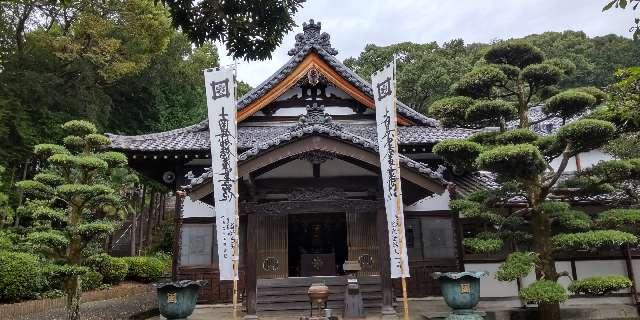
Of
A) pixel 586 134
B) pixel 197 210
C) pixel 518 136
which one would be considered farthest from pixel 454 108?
pixel 197 210

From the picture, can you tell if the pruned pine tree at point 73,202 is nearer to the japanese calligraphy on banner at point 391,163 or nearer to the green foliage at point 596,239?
the japanese calligraphy on banner at point 391,163

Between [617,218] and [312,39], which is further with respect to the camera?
[312,39]

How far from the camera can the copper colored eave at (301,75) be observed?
14.4m

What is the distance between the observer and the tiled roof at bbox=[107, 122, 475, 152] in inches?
492

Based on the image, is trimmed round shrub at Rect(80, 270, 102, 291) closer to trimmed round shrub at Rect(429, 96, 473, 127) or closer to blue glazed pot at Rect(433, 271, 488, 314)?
blue glazed pot at Rect(433, 271, 488, 314)

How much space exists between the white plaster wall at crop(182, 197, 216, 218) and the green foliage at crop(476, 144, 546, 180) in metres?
7.71

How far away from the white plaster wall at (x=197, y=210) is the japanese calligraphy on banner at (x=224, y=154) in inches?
181

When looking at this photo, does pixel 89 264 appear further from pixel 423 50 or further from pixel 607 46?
pixel 607 46

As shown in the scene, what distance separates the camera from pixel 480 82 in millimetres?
10023

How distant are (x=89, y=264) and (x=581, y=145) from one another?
35.3 feet

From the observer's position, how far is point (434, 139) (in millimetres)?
12859

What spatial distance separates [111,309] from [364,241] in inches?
318

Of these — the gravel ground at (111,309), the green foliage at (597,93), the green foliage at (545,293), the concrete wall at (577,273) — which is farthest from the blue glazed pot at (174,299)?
the green foliage at (597,93)

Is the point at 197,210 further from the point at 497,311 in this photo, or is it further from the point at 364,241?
the point at 497,311
